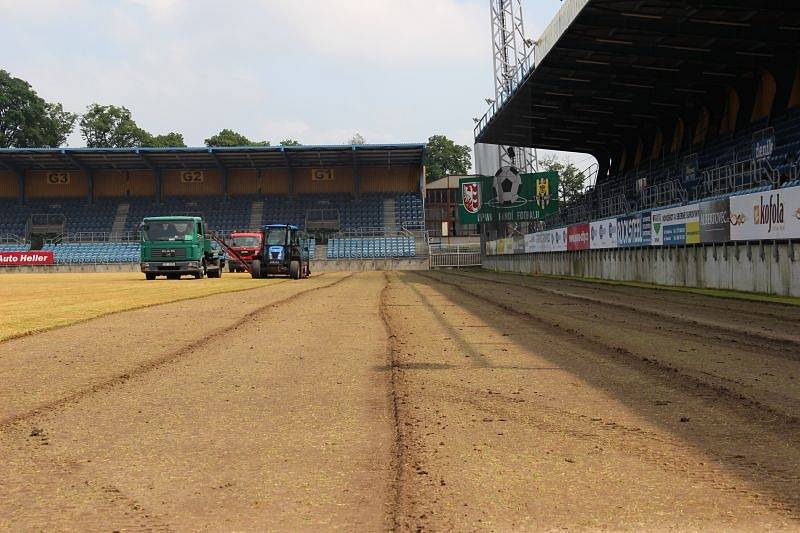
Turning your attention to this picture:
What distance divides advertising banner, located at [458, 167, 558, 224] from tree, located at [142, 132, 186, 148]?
254ft

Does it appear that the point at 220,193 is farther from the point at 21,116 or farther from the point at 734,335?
the point at 734,335

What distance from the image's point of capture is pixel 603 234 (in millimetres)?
32062

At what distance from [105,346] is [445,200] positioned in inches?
4050

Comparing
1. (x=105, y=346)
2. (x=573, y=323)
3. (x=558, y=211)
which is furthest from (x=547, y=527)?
(x=558, y=211)

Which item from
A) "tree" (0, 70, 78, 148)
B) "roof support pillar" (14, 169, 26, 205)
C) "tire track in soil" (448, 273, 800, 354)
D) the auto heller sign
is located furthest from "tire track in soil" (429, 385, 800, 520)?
"tree" (0, 70, 78, 148)

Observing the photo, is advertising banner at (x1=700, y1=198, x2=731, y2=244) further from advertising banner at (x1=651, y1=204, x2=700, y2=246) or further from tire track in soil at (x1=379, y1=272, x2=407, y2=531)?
tire track in soil at (x1=379, y1=272, x2=407, y2=531)

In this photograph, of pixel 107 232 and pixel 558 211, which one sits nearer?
pixel 558 211

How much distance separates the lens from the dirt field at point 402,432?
358 cm

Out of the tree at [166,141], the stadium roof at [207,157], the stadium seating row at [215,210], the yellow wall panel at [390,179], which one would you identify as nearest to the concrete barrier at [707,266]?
the stadium roof at [207,157]

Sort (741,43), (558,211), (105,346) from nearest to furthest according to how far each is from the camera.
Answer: (105,346), (741,43), (558,211)

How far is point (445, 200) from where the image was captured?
11156 cm

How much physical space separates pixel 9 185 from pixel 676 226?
68.4 meters

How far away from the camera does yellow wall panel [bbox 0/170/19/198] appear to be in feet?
242

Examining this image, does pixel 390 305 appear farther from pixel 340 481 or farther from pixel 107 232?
pixel 107 232
